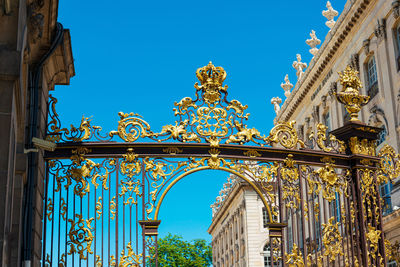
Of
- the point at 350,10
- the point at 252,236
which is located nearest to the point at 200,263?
the point at 252,236

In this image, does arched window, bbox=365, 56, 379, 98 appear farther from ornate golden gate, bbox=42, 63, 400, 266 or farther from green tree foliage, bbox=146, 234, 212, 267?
green tree foliage, bbox=146, 234, 212, 267

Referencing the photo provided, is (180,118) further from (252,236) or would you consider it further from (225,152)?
(252,236)

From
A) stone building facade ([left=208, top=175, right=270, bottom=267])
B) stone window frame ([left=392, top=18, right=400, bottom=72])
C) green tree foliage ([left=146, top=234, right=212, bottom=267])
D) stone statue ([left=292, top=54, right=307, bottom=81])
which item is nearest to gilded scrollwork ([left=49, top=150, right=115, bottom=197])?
stone window frame ([left=392, top=18, right=400, bottom=72])

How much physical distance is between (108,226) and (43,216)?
1.15 meters

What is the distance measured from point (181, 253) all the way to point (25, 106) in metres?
63.9

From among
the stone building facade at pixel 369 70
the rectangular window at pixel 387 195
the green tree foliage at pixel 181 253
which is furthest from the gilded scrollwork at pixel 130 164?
the green tree foliage at pixel 181 253

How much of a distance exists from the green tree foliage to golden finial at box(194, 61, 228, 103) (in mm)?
58981

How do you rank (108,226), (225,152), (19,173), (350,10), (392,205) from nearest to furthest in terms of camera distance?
(19,173), (108,226), (225,152), (392,205), (350,10)

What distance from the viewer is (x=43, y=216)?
1043cm

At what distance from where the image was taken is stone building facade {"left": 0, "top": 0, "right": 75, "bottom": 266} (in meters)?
6.60

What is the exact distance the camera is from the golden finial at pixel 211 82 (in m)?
11.4

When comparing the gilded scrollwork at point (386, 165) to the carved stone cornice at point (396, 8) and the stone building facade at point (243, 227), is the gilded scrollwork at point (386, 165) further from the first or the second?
the stone building facade at point (243, 227)

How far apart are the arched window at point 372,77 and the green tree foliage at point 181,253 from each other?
4530 cm

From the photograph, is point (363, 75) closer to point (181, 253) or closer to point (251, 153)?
point (251, 153)
